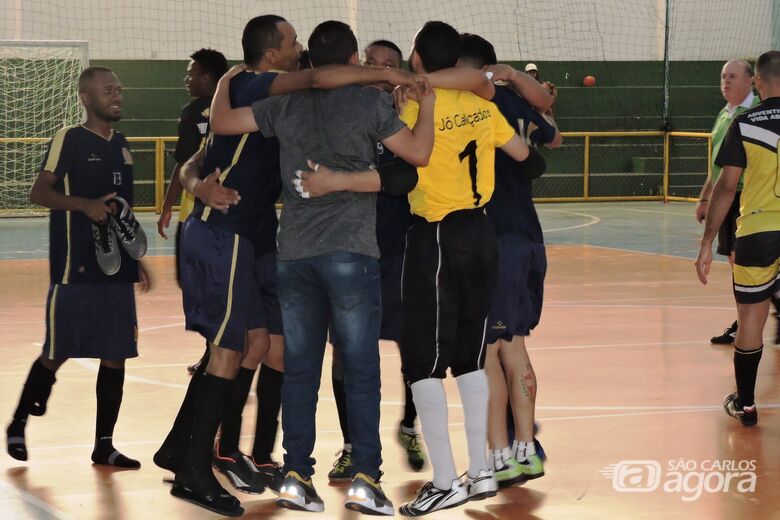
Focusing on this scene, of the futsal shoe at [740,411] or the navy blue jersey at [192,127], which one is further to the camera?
the navy blue jersey at [192,127]

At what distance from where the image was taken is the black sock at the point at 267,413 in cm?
603

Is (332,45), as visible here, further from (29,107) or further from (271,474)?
(29,107)

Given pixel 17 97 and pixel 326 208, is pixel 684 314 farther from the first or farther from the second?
pixel 17 97

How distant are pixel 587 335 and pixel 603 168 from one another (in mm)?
13590

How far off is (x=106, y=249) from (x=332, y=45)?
68.7 inches

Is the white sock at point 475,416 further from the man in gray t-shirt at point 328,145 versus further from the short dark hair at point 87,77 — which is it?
the short dark hair at point 87,77

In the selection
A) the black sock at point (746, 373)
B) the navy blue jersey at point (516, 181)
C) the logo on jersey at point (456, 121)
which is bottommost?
the black sock at point (746, 373)

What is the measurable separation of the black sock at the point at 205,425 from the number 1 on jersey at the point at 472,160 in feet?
4.45

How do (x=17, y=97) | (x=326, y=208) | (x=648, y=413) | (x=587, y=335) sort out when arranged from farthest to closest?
(x=17, y=97)
(x=587, y=335)
(x=648, y=413)
(x=326, y=208)

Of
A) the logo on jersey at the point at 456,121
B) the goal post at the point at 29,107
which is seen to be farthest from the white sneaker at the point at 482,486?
the goal post at the point at 29,107

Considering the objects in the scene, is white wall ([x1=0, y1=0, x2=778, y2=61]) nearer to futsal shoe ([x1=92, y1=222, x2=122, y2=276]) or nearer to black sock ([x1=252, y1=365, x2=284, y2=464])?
futsal shoe ([x1=92, y1=222, x2=122, y2=276])

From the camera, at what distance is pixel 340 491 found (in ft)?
19.1

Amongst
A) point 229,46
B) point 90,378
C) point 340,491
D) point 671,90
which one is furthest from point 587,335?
point 671,90

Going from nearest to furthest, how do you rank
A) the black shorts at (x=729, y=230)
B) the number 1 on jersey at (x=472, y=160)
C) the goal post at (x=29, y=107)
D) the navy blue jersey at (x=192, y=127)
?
the number 1 on jersey at (x=472, y=160) < the navy blue jersey at (x=192, y=127) < the black shorts at (x=729, y=230) < the goal post at (x=29, y=107)
